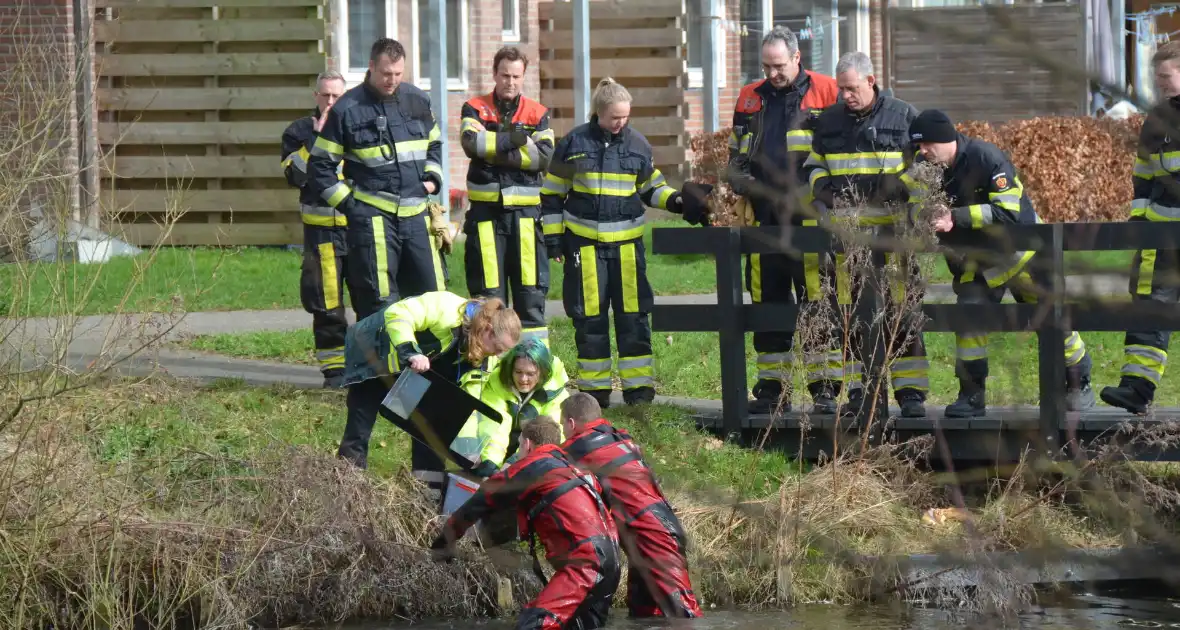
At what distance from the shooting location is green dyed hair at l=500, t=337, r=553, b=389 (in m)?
6.80

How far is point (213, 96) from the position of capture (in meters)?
15.0

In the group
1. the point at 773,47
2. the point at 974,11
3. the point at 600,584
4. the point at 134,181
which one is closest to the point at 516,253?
the point at 773,47

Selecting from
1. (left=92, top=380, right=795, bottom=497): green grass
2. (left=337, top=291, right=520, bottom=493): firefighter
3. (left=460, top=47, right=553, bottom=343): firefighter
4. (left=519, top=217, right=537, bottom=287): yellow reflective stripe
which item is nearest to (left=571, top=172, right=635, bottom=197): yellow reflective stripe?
(left=460, top=47, right=553, bottom=343): firefighter

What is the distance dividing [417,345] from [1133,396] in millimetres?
3622

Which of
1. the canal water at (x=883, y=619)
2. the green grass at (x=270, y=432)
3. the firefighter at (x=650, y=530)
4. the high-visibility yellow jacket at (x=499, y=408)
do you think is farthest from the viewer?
the green grass at (x=270, y=432)

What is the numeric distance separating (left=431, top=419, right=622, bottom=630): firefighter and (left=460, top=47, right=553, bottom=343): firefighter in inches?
109

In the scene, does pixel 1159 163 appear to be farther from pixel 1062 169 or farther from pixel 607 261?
pixel 1062 169

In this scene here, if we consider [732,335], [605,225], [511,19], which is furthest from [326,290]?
[511,19]

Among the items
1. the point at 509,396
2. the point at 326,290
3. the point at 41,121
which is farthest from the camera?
the point at 326,290

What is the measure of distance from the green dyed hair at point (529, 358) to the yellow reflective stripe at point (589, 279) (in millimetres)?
1948

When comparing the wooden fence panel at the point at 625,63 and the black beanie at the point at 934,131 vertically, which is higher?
the wooden fence panel at the point at 625,63

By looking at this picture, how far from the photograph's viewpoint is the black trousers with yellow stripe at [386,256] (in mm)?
8812

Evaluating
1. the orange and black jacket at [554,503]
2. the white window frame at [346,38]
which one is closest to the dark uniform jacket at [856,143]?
the orange and black jacket at [554,503]

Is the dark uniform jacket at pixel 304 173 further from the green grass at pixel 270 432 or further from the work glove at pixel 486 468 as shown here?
the work glove at pixel 486 468
